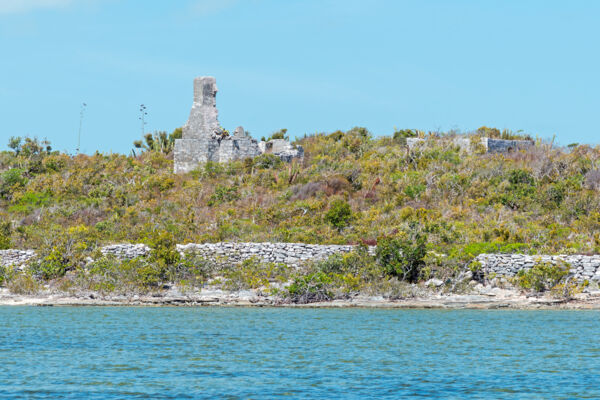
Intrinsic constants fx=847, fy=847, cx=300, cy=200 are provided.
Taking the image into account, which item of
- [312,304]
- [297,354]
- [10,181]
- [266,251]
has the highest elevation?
[10,181]

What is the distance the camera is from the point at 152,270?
31469 mm

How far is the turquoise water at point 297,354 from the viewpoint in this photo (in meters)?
14.9

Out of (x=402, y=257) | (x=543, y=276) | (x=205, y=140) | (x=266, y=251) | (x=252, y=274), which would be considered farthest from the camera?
(x=205, y=140)

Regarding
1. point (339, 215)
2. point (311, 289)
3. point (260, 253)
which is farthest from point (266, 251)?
point (339, 215)

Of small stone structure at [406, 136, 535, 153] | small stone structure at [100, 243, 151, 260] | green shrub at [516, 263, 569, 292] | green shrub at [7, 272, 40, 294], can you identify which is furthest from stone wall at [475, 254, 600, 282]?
small stone structure at [406, 136, 535, 153]

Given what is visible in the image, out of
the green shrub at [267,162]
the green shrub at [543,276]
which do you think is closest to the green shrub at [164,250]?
the green shrub at [543,276]

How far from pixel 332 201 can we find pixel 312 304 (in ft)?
35.3

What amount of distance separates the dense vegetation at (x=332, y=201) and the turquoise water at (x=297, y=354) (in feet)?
16.3

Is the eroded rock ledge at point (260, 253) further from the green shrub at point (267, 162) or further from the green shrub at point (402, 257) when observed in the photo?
the green shrub at point (267, 162)

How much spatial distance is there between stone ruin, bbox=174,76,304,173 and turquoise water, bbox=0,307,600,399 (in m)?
21.8

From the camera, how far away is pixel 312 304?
30.1m

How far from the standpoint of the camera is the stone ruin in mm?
49656

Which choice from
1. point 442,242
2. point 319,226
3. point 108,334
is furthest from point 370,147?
point 108,334

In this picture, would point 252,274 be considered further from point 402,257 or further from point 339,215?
point 339,215
